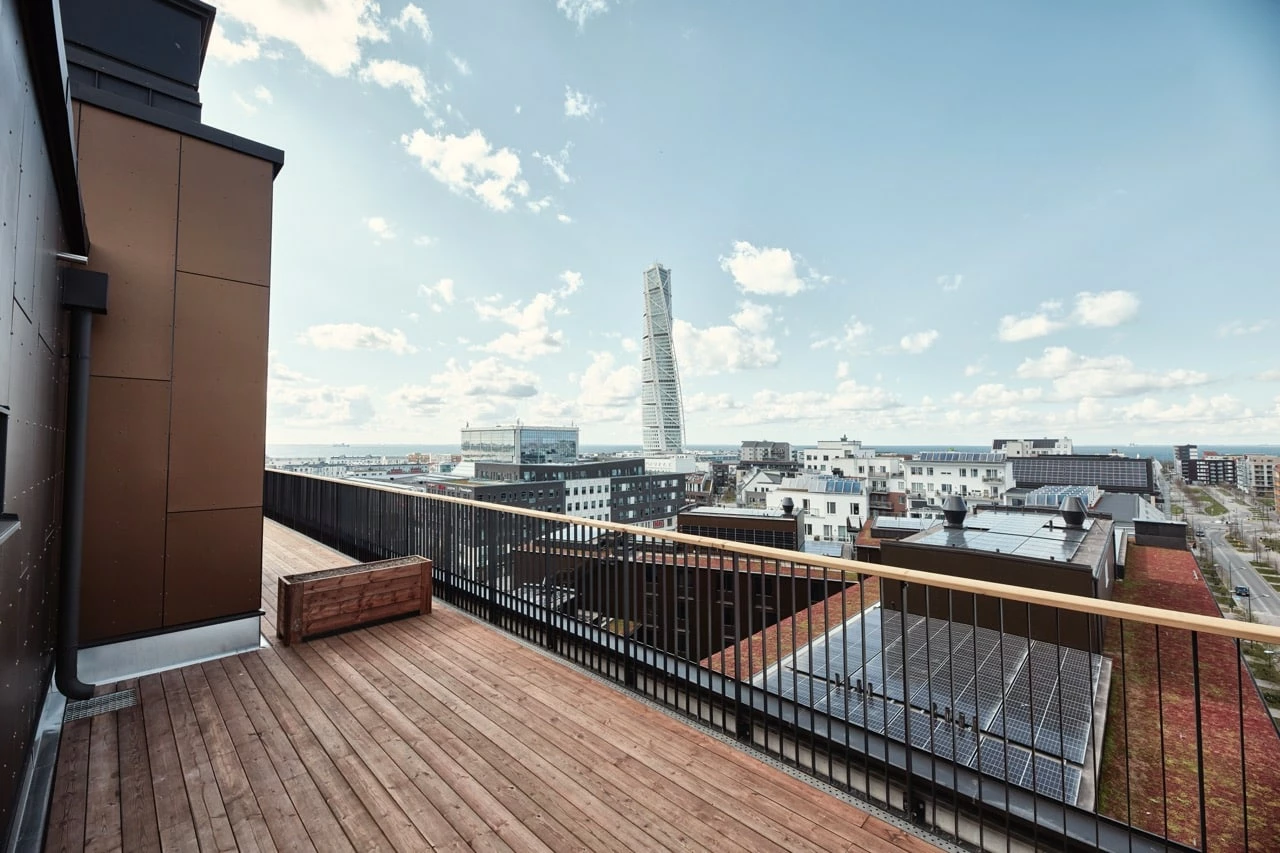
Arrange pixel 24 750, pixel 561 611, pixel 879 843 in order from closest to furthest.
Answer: pixel 879 843, pixel 24 750, pixel 561 611

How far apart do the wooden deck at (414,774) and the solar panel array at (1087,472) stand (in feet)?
261

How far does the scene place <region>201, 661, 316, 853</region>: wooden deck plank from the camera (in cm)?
191

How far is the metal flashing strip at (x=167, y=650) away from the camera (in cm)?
317

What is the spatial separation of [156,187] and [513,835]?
4.80 meters

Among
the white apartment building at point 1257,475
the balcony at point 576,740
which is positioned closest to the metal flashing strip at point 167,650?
the balcony at point 576,740

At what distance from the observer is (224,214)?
371 cm

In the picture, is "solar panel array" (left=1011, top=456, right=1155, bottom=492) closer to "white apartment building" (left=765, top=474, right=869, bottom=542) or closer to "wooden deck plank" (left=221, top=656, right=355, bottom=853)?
→ "white apartment building" (left=765, top=474, right=869, bottom=542)

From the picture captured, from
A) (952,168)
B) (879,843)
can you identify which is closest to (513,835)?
(879,843)

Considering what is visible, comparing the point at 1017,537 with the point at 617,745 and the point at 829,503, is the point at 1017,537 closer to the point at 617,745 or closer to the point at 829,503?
the point at 617,745

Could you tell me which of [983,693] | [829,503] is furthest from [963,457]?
[983,693]

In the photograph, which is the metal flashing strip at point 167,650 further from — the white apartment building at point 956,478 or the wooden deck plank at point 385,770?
the white apartment building at point 956,478

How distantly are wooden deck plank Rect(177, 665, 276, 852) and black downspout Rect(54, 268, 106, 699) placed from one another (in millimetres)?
588

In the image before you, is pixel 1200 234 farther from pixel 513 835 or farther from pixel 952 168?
Result: pixel 513 835

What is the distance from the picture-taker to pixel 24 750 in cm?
213
